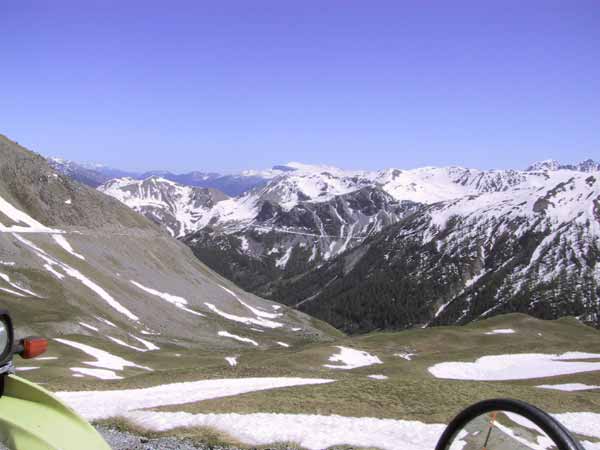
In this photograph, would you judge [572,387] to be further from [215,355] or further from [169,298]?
[169,298]

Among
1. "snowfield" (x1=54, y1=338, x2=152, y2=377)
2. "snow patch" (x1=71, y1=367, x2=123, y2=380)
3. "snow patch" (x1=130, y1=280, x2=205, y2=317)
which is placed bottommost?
"snow patch" (x1=130, y1=280, x2=205, y2=317)

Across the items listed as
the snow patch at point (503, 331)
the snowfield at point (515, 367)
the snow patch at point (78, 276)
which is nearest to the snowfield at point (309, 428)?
the snowfield at point (515, 367)

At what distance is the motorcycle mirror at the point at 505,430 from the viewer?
15.9ft

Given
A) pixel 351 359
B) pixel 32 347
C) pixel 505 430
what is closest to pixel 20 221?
pixel 351 359

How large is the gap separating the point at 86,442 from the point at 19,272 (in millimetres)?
122782

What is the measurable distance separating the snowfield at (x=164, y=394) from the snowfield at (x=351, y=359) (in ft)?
98.9

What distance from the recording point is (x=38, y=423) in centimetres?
485

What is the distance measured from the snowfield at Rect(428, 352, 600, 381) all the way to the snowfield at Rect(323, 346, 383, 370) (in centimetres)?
1195

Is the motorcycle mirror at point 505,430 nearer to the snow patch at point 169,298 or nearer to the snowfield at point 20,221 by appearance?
the snow patch at point 169,298

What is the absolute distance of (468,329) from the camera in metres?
88.6

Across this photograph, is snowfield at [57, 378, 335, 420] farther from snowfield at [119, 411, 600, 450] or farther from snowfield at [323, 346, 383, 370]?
snowfield at [323, 346, 383, 370]

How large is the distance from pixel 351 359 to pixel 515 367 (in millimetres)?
21583

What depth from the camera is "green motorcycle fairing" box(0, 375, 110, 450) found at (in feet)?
15.0

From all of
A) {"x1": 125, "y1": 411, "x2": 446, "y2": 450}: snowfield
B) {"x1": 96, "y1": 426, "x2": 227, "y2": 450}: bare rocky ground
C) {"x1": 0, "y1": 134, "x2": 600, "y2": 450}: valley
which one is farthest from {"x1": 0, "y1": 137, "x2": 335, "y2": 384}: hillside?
{"x1": 96, "y1": 426, "x2": 227, "y2": 450}: bare rocky ground
